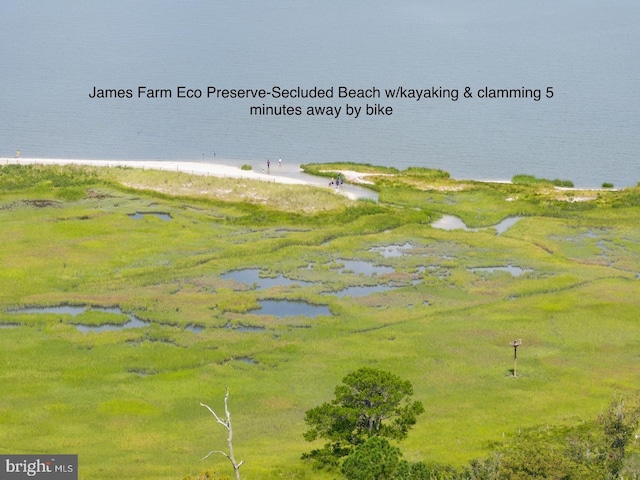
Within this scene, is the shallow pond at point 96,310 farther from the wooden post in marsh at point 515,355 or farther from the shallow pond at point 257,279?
the wooden post in marsh at point 515,355

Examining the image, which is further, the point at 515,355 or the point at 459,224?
the point at 459,224

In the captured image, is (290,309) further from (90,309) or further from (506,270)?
(506,270)

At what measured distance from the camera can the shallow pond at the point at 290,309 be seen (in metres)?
55.2

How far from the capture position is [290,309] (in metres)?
56.1

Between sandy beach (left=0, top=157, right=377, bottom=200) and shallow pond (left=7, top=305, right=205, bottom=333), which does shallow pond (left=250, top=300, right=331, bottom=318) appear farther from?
sandy beach (left=0, top=157, right=377, bottom=200)

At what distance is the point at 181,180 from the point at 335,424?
5485cm

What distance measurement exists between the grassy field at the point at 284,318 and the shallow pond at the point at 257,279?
58 cm

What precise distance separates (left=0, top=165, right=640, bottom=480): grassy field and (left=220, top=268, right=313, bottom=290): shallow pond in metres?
0.58

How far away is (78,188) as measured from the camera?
272ft

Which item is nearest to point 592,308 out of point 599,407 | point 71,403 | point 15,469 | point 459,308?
point 459,308

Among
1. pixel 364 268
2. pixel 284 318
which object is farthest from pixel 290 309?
pixel 364 268

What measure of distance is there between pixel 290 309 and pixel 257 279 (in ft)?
19.3

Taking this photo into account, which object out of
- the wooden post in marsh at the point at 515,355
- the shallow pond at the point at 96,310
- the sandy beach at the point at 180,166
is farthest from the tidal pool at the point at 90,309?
A: the sandy beach at the point at 180,166

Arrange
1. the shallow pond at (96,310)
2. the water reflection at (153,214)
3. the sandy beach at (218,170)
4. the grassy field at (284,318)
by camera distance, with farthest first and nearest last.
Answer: the sandy beach at (218,170), the water reflection at (153,214), the shallow pond at (96,310), the grassy field at (284,318)
